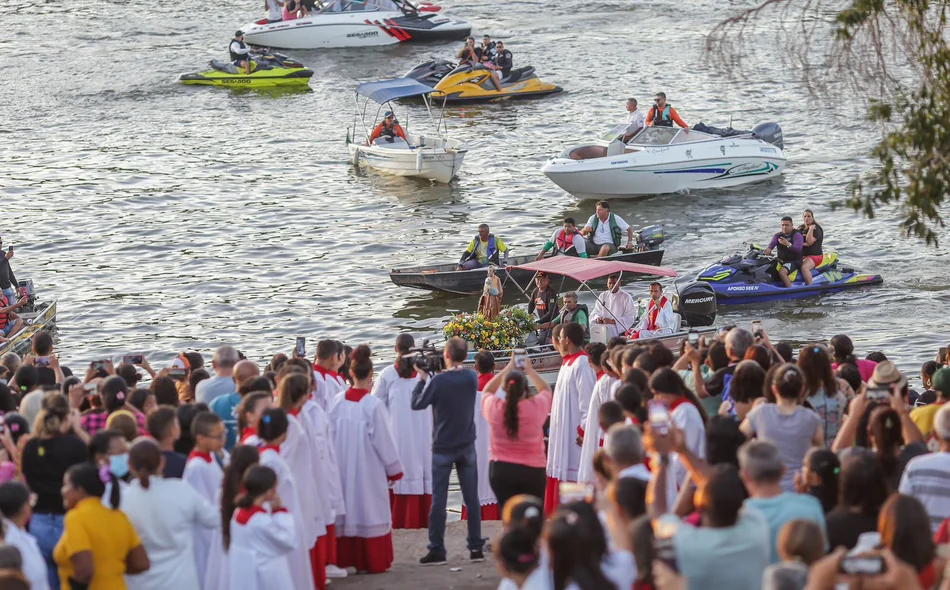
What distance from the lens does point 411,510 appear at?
489 inches

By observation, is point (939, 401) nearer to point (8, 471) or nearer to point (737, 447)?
point (737, 447)

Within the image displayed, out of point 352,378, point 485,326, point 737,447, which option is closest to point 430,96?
point 485,326

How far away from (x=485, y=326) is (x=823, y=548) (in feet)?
39.0

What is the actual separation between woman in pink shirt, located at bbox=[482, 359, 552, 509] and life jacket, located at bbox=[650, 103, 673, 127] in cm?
2037

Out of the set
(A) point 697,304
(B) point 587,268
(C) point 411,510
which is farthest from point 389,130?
(C) point 411,510

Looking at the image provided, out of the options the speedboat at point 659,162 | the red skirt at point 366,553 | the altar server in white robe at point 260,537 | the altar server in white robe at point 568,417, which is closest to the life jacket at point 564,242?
the speedboat at point 659,162

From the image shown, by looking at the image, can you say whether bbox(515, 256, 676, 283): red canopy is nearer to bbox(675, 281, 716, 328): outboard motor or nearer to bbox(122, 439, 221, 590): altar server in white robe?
bbox(675, 281, 716, 328): outboard motor

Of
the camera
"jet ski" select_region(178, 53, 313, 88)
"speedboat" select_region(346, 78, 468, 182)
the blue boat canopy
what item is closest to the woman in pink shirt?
the camera

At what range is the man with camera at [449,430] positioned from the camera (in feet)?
34.4

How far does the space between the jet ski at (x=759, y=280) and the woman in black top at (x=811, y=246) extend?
159 mm

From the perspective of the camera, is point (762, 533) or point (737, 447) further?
point (737, 447)

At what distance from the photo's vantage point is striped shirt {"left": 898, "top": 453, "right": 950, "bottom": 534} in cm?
738

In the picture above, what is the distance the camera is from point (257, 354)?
22.6m

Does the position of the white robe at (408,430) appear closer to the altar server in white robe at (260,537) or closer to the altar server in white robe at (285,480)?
the altar server in white robe at (285,480)
